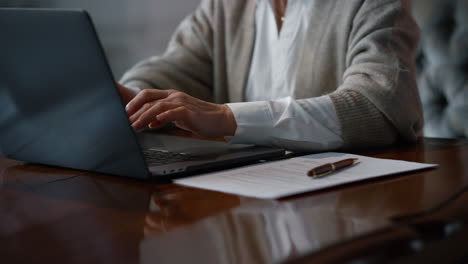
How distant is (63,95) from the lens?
754mm

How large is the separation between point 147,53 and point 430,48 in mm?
1527

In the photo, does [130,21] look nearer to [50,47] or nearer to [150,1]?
[150,1]

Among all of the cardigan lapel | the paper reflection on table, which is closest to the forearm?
the paper reflection on table

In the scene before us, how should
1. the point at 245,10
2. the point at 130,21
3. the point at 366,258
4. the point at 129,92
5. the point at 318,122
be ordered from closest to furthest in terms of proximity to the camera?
the point at 366,258 < the point at 318,122 < the point at 129,92 < the point at 245,10 < the point at 130,21

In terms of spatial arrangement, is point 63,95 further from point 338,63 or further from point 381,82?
point 338,63

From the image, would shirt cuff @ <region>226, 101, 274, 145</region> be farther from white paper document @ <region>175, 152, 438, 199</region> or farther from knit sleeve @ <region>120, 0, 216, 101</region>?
knit sleeve @ <region>120, 0, 216, 101</region>

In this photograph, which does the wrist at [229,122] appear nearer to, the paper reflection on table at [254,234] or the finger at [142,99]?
the finger at [142,99]

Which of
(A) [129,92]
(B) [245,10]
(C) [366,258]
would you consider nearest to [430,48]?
(B) [245,10]

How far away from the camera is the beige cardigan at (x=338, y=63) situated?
1.04 m

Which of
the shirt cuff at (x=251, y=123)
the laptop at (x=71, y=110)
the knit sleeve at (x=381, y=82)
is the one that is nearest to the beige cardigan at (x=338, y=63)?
the knit sleeve at (x=381, y=82)

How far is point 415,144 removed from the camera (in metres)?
1.05

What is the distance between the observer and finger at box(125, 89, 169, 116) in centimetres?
89

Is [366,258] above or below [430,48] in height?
above

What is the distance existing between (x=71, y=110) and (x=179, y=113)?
0.17 m
